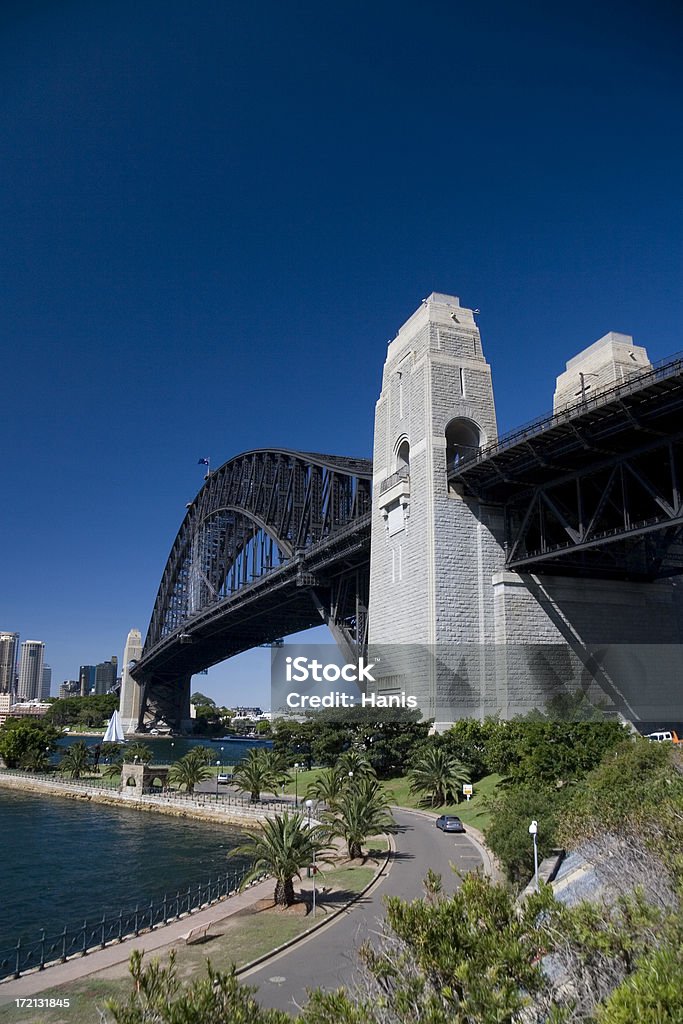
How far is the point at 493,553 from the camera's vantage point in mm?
46500

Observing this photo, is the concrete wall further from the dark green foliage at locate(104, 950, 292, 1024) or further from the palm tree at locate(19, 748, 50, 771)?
the palm tree at locate(19, 748, 50, 771)

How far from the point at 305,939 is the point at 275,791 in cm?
3270

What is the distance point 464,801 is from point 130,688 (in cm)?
12858

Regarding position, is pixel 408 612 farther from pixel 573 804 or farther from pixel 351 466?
pixel 351 466

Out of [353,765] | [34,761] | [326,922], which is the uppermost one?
[353,765]

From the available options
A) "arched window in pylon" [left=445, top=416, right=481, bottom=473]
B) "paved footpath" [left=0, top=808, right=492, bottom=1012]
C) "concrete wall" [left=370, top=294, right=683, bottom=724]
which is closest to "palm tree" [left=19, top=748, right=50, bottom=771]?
"concrete wall" [left=370, top=294, right=683, bottom=724]

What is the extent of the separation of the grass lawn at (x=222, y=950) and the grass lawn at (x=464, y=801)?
867 centimetres

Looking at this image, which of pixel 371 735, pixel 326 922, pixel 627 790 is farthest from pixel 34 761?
pixel 627 790

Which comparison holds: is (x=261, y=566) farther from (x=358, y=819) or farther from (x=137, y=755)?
(x=358, y=819)

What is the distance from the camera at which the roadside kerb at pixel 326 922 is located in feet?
58.9

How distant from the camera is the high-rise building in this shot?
153500 millimetres

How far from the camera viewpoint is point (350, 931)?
66.8ft
